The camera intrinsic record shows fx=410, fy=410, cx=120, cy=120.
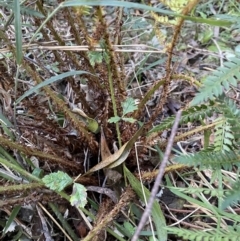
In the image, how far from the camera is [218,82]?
764 mm

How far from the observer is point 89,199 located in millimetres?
1088

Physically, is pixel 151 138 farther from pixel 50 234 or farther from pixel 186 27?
pixel 186 27

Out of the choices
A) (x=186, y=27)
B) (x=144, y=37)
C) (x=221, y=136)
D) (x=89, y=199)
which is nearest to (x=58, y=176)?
(x=89, y=199)

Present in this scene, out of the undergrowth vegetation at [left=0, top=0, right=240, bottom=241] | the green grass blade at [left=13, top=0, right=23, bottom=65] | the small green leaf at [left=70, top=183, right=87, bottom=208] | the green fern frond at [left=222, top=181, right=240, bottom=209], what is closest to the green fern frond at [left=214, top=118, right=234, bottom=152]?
the undergrowth vegetation at [left=0, top=0, right=240, bottom=241]

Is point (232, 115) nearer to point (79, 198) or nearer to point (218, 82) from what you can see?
point (218, 82)

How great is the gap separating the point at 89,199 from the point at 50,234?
135 millimetres

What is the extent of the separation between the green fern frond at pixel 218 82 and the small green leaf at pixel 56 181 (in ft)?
1.22

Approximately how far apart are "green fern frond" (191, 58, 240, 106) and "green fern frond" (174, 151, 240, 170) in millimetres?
113

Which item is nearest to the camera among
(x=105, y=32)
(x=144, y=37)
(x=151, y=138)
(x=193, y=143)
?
(x=105, y=32)

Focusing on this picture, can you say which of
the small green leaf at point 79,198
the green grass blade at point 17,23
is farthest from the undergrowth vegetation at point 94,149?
the green grass blade at point 17,23

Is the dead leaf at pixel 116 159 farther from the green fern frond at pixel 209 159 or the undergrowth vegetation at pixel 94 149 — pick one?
the green fern frond at pixel 209 159

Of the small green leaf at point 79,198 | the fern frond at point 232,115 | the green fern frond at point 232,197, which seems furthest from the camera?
the small green leaf at point 79,198

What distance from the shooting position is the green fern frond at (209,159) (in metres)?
0.79

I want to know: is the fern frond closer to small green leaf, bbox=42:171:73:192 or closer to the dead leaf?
the dead leaf
